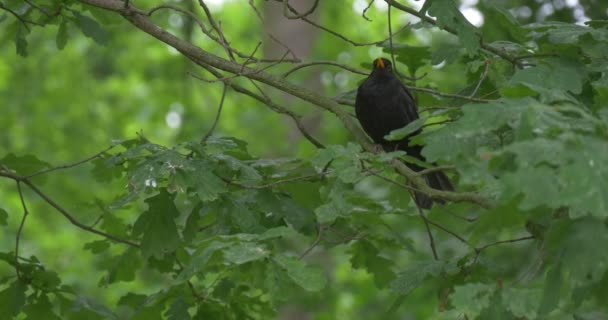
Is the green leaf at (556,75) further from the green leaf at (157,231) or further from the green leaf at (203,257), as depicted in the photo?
the green leaf at (157,231)

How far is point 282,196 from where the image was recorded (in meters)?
3.62

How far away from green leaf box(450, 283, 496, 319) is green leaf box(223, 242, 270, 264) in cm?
56

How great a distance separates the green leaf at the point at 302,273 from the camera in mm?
2531

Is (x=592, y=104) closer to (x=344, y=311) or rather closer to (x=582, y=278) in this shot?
(x=582, y=278)

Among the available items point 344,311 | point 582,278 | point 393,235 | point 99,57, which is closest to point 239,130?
point 344,311

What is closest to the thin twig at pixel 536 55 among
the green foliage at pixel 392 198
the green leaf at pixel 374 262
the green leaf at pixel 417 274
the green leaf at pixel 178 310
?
the green foliage at pixel 392 198

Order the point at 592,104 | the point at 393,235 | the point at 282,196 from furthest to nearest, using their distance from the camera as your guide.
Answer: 1. the point at 393,235
2. the point at 282,196
3. the point at 592,104

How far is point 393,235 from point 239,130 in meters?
6.63

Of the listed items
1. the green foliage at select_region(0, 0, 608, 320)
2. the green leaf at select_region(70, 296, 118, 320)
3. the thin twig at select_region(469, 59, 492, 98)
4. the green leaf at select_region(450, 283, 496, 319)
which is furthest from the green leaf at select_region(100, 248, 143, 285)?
the green leaf at select_region(450, 283, 496, 319)

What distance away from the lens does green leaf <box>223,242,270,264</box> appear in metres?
2.47

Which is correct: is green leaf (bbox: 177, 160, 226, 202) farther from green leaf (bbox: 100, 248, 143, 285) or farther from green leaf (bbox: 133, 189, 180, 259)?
green leaf (bbox: 100, 248, 143, 285)

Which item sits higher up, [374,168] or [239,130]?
[239,130]

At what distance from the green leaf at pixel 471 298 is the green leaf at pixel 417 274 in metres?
0.90

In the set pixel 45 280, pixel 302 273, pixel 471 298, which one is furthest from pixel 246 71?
pixel 471 298
